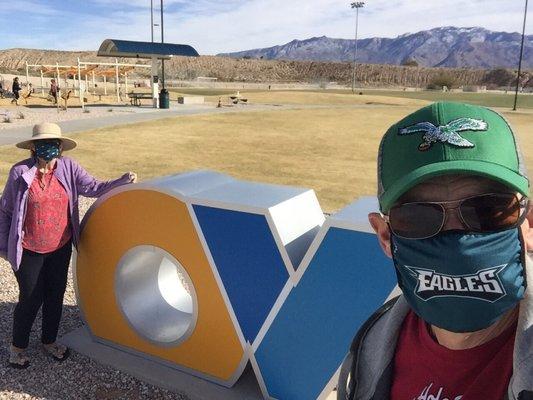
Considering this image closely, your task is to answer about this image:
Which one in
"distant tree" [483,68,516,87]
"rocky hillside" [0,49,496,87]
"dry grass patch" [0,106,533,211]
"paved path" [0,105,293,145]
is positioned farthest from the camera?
"rocky hillside" [0,49,496,87]

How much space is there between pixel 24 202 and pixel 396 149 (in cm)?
361

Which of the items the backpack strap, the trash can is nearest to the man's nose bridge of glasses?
the backpack strap

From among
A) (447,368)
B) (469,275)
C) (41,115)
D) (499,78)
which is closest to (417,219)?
(469,275)

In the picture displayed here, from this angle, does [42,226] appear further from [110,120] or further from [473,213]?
[110,120]

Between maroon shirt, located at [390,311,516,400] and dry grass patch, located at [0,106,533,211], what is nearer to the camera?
maroon shirt, located at [390,311,516,400]

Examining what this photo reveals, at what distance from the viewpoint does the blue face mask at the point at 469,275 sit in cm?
127

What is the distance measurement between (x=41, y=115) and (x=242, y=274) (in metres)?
22.4

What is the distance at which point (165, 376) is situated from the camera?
438cm

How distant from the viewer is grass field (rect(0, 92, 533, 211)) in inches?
471

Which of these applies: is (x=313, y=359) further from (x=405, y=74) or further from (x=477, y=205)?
(x=405, y=74)

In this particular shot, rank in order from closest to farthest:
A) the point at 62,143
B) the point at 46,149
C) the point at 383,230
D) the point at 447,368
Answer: the point at 447,368 < the point at 383,230 < the point at 46,149 < the point at 62,143

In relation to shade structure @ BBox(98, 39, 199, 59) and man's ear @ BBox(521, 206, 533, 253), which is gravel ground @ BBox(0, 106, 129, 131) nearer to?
shade structure @ BBox(98, 39, 199, 59)

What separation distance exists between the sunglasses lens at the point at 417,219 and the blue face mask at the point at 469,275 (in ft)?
0.08

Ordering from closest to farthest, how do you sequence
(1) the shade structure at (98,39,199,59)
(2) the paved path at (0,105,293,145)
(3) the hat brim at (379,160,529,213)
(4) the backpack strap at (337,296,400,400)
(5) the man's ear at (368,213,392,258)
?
(3) the hat brim at (379,160,529,213) < (5) the man's ear at (368,213,392,258) < (4) the backpack strap at (337,296,400,400) < (2) the paved path at (0,105,293,145) < (1) the shade structure at (98,39,199,59)
